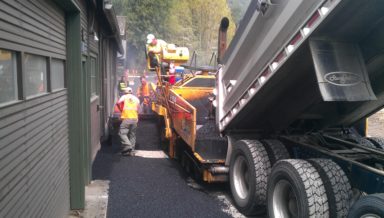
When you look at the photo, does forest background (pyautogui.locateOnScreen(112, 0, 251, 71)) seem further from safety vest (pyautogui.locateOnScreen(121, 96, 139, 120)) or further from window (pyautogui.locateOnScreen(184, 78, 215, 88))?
window (pyautogui.locateOnScreen(184, 78, 215, 88))

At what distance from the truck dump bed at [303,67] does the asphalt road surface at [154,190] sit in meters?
1.22

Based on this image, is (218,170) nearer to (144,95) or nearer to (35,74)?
(35,74)

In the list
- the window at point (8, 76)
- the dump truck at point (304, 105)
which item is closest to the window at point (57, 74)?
the window at point (8, 76)

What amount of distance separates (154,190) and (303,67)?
3294 mm

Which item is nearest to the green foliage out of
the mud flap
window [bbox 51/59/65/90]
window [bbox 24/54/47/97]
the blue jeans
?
the blue jeans

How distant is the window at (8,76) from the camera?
2.63 metres

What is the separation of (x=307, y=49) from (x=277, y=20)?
1.94 feet

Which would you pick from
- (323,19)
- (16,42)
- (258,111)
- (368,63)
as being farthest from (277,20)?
(16,42)

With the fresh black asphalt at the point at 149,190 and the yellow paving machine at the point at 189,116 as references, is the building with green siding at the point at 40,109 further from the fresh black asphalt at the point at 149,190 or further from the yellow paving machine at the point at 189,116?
the yellow paving machine at the point at 189,116

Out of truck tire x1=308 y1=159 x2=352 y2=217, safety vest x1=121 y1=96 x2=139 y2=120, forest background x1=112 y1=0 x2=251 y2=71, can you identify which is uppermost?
forest background x1=112 y1=0 x2=251 y2=71

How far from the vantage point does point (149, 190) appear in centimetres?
673

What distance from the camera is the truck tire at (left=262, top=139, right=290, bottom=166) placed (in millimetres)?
5738

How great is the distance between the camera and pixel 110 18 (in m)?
9.26

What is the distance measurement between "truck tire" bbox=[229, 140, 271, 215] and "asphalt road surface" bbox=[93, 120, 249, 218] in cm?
24
